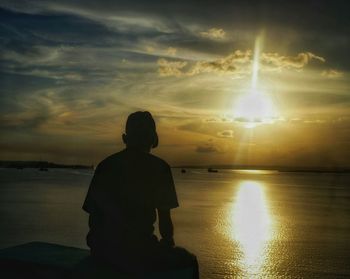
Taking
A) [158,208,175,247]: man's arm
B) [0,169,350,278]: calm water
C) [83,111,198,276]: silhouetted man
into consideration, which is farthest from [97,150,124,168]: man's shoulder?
[0,169,350,278]: calm water

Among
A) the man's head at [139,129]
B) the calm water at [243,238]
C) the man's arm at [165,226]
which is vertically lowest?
the calm water at [243,238]

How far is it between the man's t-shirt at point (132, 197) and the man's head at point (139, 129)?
0.08 meters

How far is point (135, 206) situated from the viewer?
3.66 metres

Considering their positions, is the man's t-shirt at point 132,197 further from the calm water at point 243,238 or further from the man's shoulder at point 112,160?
the calm water at point 243,238

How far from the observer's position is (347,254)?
31.8 feet

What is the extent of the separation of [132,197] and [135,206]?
75mm

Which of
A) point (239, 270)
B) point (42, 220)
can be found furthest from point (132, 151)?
point (42, 220)

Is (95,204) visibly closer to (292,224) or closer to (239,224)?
(239,224)

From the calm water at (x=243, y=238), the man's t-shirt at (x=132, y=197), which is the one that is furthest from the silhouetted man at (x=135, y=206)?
the calm water at (x=243, y=238)

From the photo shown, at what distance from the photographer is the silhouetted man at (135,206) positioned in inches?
143

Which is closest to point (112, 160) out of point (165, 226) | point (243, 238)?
point (165, 226)

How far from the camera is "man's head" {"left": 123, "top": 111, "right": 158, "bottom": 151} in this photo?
3721 millimetres

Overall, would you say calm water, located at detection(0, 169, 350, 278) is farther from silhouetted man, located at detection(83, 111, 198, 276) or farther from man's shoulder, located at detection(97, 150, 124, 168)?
man's shoulder, located at detection(97, 150, 124, 168)

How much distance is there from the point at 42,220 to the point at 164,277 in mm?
11117
